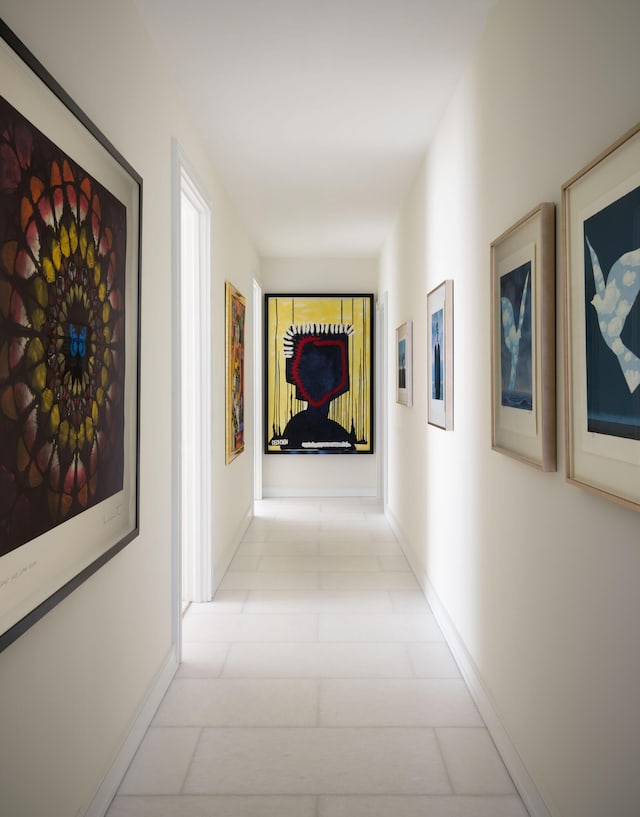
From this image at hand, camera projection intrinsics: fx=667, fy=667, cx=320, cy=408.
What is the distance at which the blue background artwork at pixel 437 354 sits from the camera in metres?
3.45

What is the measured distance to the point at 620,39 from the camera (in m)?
1.40

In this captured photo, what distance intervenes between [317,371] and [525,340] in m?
5.56

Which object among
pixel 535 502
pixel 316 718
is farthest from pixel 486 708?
pixel 535 502

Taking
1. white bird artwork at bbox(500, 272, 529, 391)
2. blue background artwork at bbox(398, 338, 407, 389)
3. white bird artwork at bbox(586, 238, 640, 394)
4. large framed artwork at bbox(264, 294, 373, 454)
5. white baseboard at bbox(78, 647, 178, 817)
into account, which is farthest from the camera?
large framed artwork at bbox(264, 294, 373, 454)

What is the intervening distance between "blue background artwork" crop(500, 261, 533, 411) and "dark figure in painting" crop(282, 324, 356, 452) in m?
5.25

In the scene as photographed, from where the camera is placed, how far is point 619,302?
1.35 metres

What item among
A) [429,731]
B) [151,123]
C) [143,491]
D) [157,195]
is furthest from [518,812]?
[151,123]

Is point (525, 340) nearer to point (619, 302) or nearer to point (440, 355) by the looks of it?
point (619, 302)

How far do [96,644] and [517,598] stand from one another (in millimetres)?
1347

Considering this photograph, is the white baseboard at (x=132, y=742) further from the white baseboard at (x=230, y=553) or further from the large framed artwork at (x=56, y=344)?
the white baseboard at (x=230, y=553)

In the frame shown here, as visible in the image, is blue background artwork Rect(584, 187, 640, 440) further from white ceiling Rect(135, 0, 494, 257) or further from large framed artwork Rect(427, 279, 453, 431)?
large framed artwork Rect(427, 279, 453, 431)

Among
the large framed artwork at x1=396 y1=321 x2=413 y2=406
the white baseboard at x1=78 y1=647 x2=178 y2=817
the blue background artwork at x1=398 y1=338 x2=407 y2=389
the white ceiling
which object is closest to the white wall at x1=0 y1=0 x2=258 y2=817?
the white baseboard at x1=78 y1=647 x2=178 y2=817

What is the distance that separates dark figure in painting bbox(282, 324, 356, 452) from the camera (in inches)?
297

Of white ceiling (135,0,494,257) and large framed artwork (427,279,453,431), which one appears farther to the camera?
large framed artwork (427,279,453,431)
